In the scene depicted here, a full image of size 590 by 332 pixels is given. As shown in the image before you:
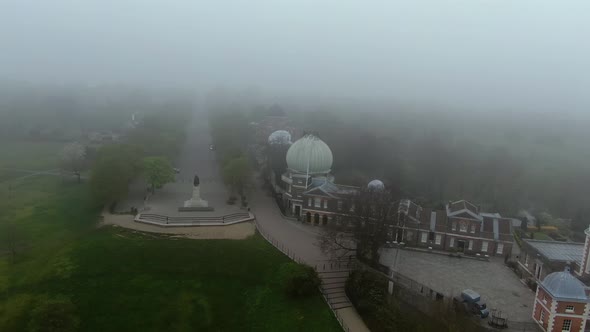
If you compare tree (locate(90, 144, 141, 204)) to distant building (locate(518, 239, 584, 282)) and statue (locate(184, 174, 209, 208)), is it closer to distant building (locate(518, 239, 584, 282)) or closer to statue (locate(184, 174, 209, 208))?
statue (locate(184, 174, 209, 208))

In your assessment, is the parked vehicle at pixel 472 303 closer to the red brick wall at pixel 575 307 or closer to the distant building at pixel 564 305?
the distant building at pixel 564 305

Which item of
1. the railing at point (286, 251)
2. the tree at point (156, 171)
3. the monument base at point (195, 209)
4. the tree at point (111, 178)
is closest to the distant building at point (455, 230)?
the railing at point (286, 251)

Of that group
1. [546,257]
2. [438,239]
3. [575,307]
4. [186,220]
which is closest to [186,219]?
[186,220]

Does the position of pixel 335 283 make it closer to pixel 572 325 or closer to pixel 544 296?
pixel 544 296

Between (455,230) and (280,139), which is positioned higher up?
(280,139)

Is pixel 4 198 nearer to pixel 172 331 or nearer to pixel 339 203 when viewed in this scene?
pixel 172 331

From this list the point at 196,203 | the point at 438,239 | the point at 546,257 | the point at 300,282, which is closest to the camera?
the point at 300,282
